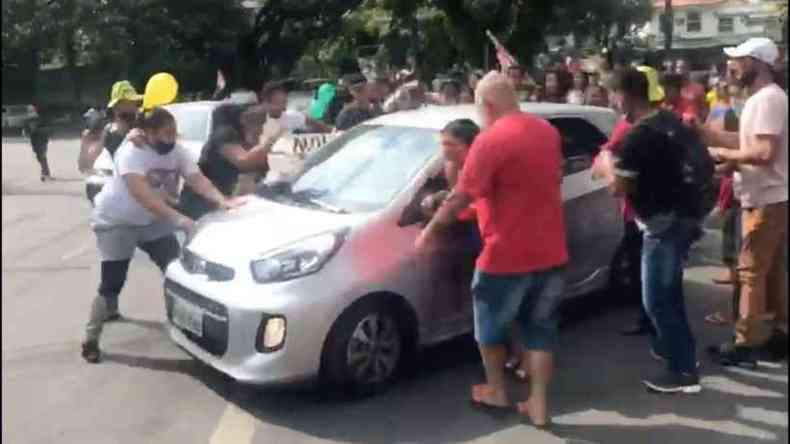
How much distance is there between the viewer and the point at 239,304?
4602mm

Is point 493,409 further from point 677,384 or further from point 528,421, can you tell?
point 677,384

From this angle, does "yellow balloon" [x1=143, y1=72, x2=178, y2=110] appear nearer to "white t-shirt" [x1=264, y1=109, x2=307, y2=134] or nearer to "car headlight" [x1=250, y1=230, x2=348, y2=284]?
"car headlight" [x1=250, y1=230, x2=348, y2=284]

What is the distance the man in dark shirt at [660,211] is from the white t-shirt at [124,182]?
97.6 inches

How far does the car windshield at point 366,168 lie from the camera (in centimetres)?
518

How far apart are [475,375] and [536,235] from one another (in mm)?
1324

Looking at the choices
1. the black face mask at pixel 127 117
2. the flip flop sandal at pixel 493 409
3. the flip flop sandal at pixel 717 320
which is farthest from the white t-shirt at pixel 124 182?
the flip flop sandal at pixel 717 320

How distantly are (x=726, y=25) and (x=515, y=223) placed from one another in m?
1.14

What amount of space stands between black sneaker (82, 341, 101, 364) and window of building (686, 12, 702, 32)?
3540 mm

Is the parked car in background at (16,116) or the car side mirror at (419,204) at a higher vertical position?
the parked car in background at (16,116)

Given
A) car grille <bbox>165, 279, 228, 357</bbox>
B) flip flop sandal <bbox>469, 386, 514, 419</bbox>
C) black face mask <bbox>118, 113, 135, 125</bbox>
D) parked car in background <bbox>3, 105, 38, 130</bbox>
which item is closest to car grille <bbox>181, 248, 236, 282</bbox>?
car grille <bbox>165, 279, 228, 357</bbox>

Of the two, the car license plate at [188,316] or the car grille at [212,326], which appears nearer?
the car grille at [212,326]

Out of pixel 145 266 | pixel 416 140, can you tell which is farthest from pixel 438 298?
pixel 145 266

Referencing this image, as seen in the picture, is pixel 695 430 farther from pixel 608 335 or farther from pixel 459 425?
pixel 608 335

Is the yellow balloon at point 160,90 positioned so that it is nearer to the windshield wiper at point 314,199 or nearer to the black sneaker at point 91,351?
the windshield wiper at point 314,199
